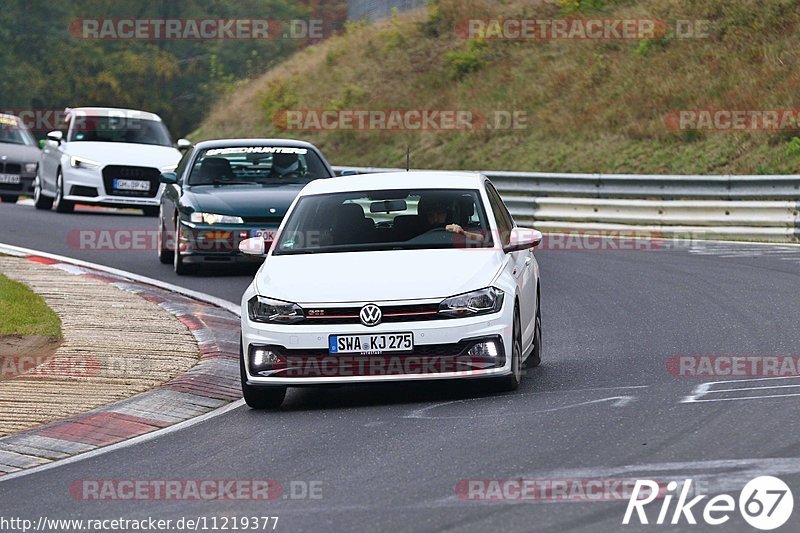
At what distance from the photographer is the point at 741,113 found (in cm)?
2917

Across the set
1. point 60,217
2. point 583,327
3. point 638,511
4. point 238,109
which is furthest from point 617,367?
point 238,109

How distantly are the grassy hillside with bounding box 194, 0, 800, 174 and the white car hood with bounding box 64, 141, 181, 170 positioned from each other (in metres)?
8.24

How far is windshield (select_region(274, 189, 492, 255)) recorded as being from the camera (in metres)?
10.4

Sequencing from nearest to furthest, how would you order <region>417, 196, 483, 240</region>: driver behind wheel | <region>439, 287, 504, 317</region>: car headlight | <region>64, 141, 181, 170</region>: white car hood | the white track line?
<region>439, 287, 504, 317</region>: car headlight
<region>417, 196, 483, 240</region>: driver behind wheel
the white track line
<region>64, 141, 181, 170</region>: white car hood

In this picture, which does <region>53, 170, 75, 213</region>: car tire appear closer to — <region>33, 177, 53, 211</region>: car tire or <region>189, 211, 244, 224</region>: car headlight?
<region>33, 177, 53, 211</region>: car tire

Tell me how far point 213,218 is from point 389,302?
325 inches

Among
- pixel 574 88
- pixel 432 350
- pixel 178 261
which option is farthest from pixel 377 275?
pixel 574 88

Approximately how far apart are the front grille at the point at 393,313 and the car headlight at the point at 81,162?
54.3 ft

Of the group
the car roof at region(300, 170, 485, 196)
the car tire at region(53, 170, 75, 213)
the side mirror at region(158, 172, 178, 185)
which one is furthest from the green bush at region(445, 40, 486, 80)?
the car roof at region(300, 170, 485, 196)

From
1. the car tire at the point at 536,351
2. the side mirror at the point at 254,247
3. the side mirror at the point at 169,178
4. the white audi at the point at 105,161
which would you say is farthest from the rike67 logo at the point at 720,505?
the white audi at the point at 105,161

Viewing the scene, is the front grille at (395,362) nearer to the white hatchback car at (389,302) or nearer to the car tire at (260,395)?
the white hatchback car at (389,302)

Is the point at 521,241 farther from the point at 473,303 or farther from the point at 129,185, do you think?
the point at 129,185

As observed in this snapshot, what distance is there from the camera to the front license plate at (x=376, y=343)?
9359mm

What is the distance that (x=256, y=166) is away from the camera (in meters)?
18.5
